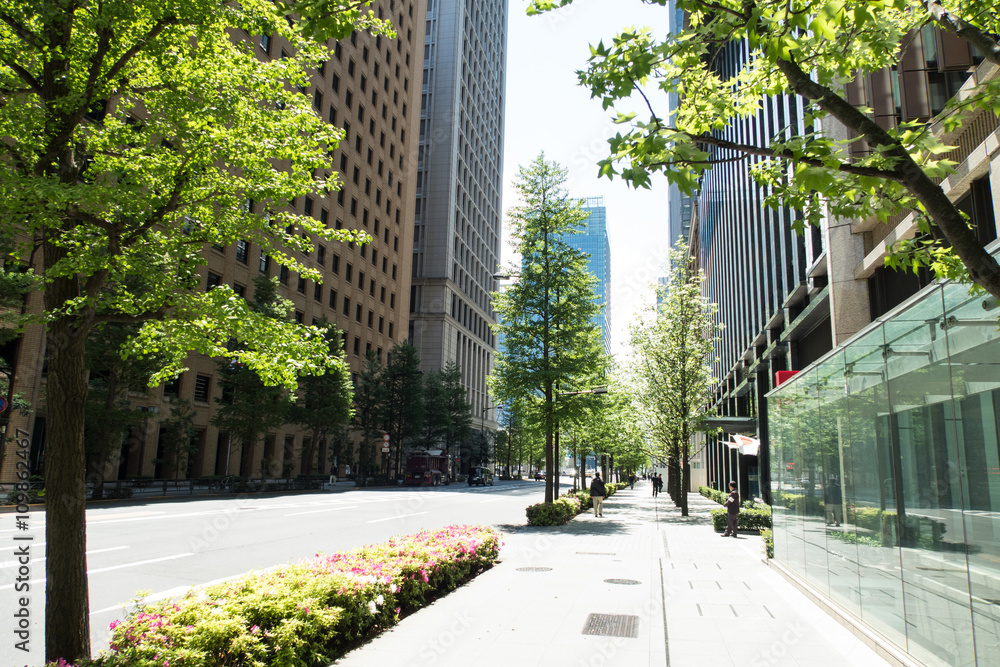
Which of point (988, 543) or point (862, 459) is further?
point (862, 459)

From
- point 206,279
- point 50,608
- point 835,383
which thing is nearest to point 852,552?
point 835,383

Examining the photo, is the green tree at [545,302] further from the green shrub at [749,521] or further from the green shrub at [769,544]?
the green shrub at [769,544]

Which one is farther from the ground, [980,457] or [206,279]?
[206,279]

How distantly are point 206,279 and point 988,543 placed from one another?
39985mm

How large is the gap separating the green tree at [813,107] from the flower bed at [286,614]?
15.7 feet

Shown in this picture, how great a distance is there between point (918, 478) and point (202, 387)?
41.1 meters

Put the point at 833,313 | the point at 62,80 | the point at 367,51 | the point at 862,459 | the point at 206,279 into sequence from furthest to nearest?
the point at 367,51
the point at 206,279
the point at 833,313
the point at 862,459
the point at 62,80

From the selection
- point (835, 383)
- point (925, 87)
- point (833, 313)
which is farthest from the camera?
point (833, 313)

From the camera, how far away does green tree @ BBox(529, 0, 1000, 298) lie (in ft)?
12.0

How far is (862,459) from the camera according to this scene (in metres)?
7.78

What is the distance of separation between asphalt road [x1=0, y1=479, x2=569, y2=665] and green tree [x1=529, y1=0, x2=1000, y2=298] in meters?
5.54

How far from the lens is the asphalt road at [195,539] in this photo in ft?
30.6

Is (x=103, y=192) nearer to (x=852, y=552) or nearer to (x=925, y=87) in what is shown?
(x=852, y=552)

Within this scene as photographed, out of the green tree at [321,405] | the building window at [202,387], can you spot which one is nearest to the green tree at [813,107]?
the green tree at [321,405]
